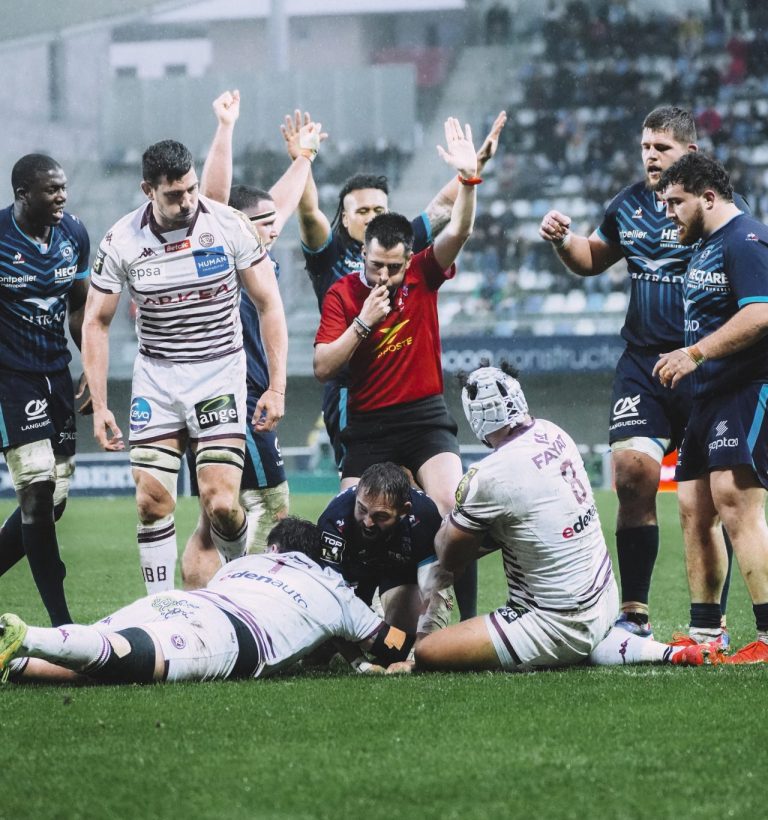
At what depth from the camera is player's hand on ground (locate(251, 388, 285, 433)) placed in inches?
240

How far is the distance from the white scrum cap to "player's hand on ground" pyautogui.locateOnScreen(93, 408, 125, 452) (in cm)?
175

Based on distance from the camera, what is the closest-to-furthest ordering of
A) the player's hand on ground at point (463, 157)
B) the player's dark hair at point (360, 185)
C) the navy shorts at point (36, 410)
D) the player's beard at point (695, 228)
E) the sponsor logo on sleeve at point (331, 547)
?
the sponsor logo on sleeve at point (331, 547)
the player's beard at point (695, 228)
the player's hand on ground at point (463, 157)
the navy shorts at point (36, 410)
the player's dark hair at point (360, 185)

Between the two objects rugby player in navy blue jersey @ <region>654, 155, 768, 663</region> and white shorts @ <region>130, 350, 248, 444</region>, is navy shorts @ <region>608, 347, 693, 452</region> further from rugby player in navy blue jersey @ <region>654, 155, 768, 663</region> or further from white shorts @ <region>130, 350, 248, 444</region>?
white shorts @ <region>130, 350, 248, 444</region>

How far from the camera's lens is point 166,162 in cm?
592

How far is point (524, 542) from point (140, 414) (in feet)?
6.77

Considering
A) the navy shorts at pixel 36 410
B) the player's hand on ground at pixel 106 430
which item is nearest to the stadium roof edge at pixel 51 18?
the navy shorts at pixel 36 410

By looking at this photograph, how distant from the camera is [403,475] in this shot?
538cm

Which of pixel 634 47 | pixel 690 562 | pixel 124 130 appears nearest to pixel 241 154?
pixel 124 130

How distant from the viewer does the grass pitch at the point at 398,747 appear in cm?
329

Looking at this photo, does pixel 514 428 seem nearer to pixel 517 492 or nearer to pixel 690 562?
pixel 517 492

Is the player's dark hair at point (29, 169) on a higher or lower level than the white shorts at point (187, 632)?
higher

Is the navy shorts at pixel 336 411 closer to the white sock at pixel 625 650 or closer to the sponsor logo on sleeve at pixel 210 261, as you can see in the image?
the sponsor logo on sleeve at pixel 210 261

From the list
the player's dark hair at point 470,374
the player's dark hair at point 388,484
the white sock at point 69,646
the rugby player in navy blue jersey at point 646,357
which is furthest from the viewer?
the rugby player in navy blue jersey at point 646,357

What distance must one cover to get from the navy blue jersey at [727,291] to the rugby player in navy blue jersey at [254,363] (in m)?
2.36
